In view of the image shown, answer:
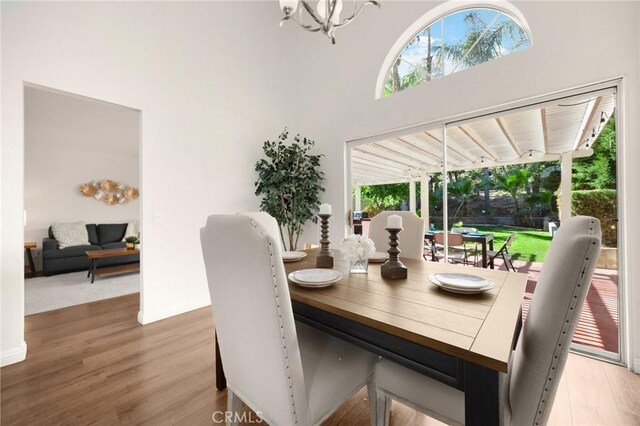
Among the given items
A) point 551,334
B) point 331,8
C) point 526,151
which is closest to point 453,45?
point 526,151

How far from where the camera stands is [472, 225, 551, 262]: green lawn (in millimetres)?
2381

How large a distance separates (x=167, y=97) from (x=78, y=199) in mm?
4218

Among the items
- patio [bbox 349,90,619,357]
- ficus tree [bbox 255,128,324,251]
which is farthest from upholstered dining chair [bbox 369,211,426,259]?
ficus tree [bbox 255,128,324,251]

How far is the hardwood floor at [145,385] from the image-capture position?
4.62 feet

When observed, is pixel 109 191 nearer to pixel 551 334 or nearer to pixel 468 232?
pixel 468 232

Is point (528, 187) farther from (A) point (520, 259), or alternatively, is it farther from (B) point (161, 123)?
(B) point (161, 123)

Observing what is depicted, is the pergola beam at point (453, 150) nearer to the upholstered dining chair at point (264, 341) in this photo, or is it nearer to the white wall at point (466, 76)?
the white wall at point (466, 76)

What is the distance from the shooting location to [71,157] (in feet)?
17.3

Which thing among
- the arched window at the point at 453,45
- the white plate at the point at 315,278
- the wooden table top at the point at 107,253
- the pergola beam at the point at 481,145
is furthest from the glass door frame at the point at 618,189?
the wooden table top at the point at 107,253

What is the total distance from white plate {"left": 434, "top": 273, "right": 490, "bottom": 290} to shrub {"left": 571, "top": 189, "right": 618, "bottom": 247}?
63.3 inches

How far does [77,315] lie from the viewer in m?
2.74

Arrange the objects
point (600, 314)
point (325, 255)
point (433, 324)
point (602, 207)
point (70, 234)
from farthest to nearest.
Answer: point (70, 234) → point (600, 314) → point (602, 207) → point (325, 255) → point (433, 324)

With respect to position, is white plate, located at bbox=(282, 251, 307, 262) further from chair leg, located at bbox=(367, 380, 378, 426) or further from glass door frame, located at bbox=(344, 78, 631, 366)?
glass door frame, located at bbox=(344, 78, 631, 366)

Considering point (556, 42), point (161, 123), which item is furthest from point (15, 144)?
point (556, 42)
